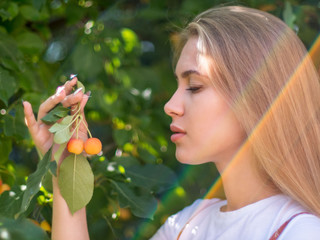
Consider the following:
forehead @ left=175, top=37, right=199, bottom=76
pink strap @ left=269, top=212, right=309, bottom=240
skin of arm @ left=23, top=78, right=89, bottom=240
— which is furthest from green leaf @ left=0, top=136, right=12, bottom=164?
pink strap @ left=269, top=212, right=309, bottom=240

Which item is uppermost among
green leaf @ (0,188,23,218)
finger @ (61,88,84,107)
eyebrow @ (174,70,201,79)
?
eyebrow @ (174,70,201,79)

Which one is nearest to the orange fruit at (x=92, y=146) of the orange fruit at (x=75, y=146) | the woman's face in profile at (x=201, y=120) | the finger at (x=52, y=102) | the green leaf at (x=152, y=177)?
the orange fruit at (x=75, y=146)

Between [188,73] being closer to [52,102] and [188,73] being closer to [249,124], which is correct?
[249,124]

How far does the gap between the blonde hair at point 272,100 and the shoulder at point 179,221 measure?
30 cm

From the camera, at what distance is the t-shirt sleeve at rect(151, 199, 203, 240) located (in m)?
1.70

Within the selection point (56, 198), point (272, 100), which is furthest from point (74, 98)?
point (272, 100)

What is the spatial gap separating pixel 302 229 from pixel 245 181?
0.26 metres

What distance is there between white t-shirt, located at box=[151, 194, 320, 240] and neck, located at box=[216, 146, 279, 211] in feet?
0.13

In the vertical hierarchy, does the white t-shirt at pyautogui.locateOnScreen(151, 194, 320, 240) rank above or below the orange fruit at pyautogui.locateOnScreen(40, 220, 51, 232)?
above

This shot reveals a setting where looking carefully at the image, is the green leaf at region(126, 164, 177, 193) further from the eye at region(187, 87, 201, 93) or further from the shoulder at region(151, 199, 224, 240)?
the eye at region(187, 87, 201, 93)

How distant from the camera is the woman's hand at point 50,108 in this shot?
4.24 feet

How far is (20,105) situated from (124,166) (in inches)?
15.8

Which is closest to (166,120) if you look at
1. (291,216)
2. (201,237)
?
(201,237)

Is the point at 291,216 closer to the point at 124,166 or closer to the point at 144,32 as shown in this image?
the point at 124,166
